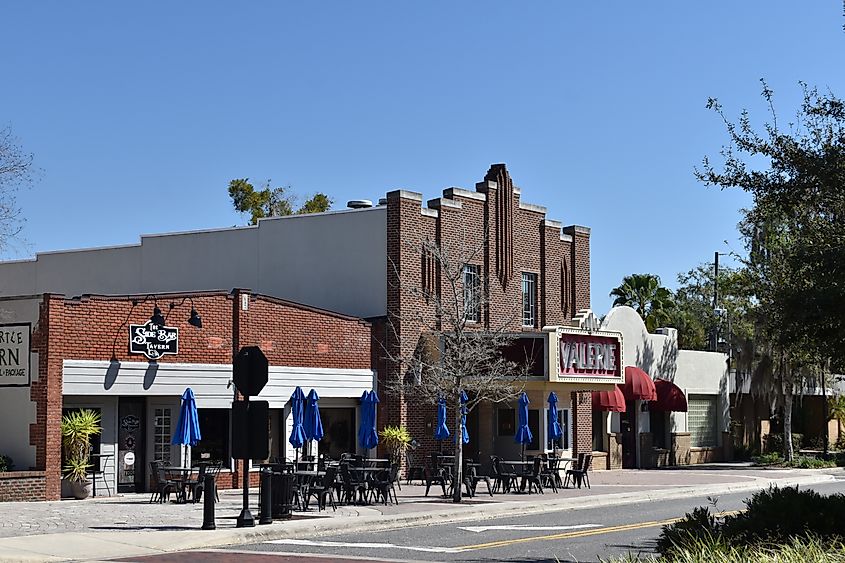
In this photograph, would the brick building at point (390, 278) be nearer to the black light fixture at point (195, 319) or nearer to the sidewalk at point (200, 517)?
the black light fixture at point (195, 319)

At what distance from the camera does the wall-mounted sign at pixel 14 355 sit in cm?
2703

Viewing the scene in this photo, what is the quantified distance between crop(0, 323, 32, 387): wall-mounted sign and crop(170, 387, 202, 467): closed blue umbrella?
3.45 m

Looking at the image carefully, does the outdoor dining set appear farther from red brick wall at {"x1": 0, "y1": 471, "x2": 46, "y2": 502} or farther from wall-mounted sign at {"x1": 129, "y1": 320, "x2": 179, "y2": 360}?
red brick wall at {"x1": 0, "y1": 471, "x2": 46, "y2": 502}

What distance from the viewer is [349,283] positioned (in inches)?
1427

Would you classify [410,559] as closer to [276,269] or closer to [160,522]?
[160,522]

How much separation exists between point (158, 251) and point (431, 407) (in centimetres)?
1085

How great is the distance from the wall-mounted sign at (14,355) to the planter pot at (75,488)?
95.3 inches

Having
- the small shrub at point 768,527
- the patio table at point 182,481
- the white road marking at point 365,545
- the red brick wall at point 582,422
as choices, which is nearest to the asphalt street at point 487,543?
the white road marking at point 365,545

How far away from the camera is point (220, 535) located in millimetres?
19875

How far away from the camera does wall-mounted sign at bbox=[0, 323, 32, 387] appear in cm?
2703

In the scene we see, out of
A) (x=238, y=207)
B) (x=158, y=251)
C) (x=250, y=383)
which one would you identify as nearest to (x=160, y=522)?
(x=250, y=383)

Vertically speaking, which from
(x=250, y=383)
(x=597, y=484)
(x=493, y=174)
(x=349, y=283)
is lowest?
(x=597, y=484)

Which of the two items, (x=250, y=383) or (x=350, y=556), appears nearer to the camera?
(x=350, y=556)

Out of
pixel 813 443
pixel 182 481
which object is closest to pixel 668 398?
pixel 813 443
